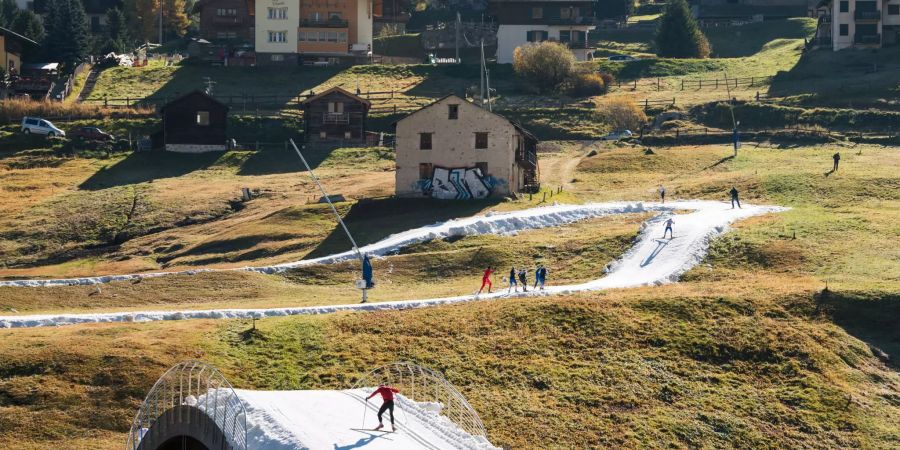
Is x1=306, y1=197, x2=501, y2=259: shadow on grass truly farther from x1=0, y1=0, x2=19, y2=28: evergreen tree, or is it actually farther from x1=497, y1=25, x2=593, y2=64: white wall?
x1=0, y1=0, x2=19, y2=28: evergreen tree

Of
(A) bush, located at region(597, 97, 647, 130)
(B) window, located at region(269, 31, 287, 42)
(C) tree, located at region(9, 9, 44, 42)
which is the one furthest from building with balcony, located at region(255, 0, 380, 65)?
(A) bush, located at region(597, 97, 647, 130)

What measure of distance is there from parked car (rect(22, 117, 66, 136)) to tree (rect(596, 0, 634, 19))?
81.3 m

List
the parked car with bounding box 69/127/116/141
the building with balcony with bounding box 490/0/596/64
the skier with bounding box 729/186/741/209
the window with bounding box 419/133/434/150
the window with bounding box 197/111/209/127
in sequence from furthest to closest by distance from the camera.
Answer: the building with balcony with bounding box 490/0/596/64, the parked car with bounding box 69/127/116/141, the window with bounding box 197/111/209/127, the window with bounding box 419/133/434/150, the skier with bounding box 729/186/741/209

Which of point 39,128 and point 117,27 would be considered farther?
point 117,27

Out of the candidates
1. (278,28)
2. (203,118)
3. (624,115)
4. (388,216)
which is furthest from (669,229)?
(278,28)

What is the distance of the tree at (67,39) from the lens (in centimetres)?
16250

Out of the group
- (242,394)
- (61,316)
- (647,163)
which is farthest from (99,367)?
(647,163)

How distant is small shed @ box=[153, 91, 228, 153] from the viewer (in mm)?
131875

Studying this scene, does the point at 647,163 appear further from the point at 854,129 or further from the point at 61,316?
the point at 61,316

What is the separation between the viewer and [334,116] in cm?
13575

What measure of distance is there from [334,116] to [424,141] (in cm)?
2852

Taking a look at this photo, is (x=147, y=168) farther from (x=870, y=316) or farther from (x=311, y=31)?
(x=870, y=316)

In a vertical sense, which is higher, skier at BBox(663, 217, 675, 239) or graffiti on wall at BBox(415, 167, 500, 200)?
graffiti on wall at BBox(415, 167, 500, 200)

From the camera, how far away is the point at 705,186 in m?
108
